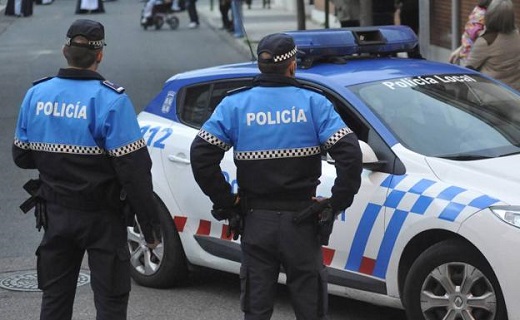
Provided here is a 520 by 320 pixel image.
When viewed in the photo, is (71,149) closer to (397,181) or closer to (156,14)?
(397,181)

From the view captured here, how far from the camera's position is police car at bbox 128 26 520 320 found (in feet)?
18.5

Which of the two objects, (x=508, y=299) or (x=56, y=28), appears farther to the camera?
(x=56, y=28)

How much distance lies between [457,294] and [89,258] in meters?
1.84

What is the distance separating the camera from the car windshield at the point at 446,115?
622 centimetres

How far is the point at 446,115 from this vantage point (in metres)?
6.48

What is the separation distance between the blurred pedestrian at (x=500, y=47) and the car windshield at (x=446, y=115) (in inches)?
97.2

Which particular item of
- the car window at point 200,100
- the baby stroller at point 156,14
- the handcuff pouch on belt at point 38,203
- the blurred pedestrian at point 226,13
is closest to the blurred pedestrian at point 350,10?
the car window at point 200,100

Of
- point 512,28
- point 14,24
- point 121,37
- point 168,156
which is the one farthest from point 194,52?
point 168,156

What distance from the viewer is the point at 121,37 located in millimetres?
28344

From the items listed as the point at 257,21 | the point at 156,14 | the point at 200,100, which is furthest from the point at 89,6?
the point at 200,100

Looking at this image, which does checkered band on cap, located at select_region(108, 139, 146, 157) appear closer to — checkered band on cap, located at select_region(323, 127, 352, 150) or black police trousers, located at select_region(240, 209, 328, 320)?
black police trousers, located at select_region(240, 209, 328, 320)

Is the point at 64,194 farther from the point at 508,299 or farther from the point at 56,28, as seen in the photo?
the point at 56,28

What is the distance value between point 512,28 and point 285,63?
15.5ft

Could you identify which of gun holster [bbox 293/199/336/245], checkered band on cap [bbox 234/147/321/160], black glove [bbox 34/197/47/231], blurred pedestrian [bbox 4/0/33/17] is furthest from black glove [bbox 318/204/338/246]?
blurred pedestrian [bbox 4/0/33/17]
